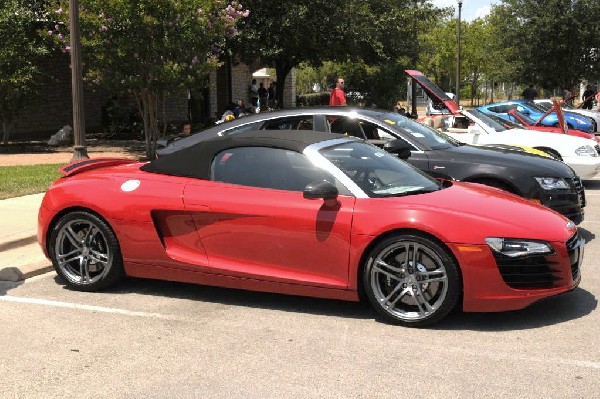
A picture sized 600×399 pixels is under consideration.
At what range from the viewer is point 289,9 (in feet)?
66.2

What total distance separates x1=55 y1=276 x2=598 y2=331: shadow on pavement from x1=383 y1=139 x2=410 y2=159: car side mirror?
2.42 m

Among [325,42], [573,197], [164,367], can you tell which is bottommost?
[164,367]

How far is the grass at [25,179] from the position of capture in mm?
10984

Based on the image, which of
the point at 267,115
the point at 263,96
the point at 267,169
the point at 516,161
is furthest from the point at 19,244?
the point at 263,96

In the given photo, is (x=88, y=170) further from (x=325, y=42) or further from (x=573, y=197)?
(x=325, y=42)

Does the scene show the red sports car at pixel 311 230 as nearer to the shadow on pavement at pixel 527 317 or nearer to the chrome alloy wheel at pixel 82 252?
the chrome alloy wheel at pixel 82 252

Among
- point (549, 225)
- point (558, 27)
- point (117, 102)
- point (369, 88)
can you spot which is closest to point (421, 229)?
point (549, 225)

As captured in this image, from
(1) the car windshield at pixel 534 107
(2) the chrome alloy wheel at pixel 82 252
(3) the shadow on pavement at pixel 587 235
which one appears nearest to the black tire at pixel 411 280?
(2) the chrome alloy wheel at pixel 82 252

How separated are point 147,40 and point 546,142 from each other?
344 inches

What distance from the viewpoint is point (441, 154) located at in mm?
7902

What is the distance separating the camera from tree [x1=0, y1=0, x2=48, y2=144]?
57.8 feet

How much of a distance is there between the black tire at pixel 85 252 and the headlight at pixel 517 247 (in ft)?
10.00

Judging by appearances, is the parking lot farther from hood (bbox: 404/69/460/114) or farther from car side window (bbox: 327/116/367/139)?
hood (bbox: 404/69/460/114)

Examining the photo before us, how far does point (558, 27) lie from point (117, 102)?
19488 mm
